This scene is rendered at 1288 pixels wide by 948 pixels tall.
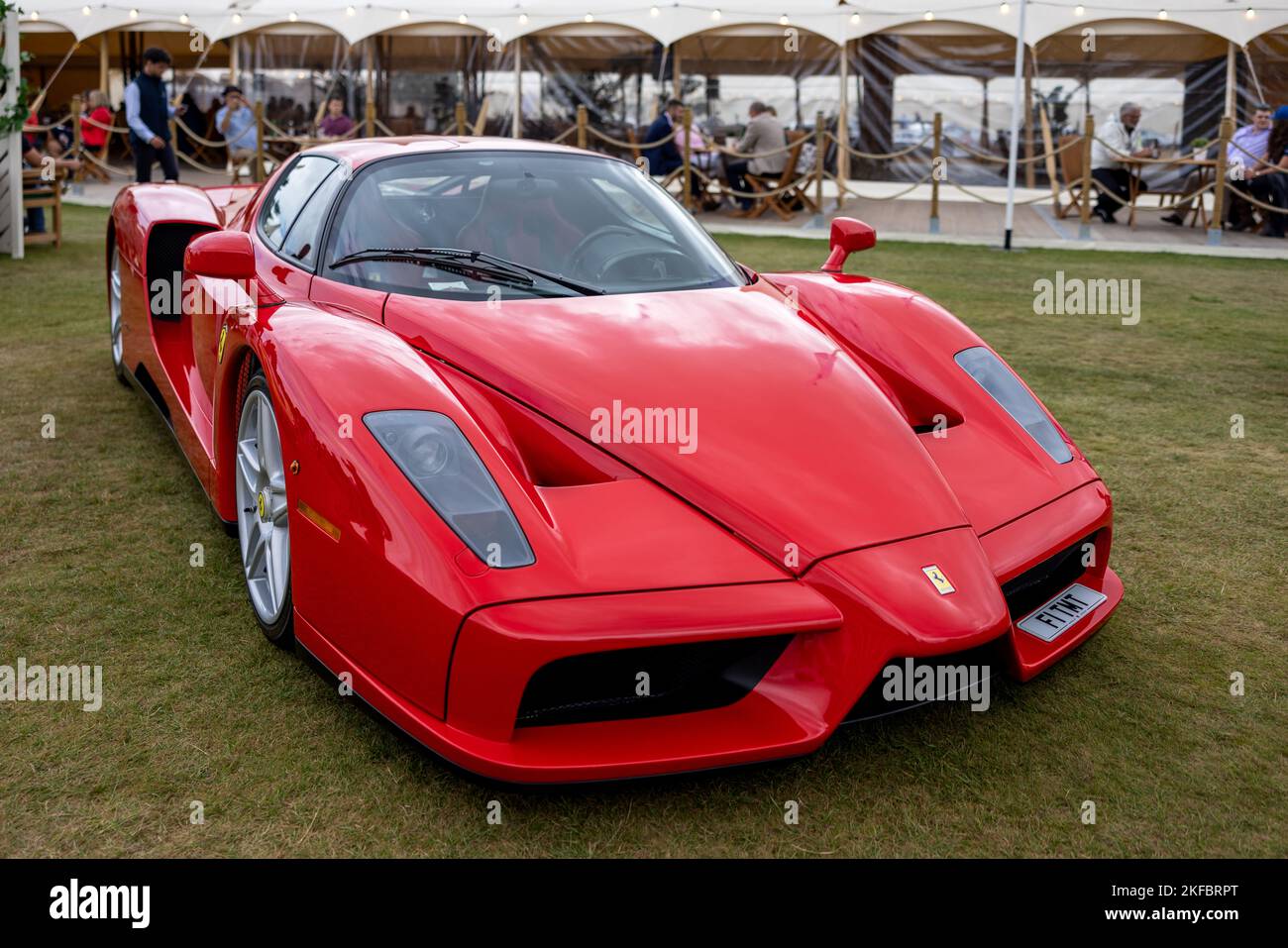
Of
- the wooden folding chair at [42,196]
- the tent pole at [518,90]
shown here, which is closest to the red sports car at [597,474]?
the wooden folding chair at [42,196]

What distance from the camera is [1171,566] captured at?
12.0 feet

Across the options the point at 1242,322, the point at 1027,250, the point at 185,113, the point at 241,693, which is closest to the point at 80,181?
the point at 185,113

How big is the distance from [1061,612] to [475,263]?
1.76m

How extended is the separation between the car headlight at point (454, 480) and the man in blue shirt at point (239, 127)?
16.9 meters

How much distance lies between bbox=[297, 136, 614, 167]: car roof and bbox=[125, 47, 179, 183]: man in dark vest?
6.97 meters

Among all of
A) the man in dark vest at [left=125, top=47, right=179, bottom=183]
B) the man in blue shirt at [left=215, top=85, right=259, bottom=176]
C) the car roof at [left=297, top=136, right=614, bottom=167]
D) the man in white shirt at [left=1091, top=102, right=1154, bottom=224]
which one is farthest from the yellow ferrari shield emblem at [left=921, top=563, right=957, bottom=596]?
the man in blue shirt at [left=215, top=85, right=259, bottom=176]

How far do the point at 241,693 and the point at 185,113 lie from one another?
64.7 ft

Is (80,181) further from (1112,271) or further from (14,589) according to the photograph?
(14,589)

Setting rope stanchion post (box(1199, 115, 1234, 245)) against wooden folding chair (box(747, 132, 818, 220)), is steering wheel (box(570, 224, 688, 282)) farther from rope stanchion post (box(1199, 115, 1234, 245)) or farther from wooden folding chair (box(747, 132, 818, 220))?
wooden folding chair (box(747, 132, 818, 220))

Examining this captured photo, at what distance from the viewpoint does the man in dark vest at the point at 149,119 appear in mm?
10195

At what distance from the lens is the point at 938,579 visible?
7.91 ft

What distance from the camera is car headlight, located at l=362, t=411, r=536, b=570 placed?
7.52ft

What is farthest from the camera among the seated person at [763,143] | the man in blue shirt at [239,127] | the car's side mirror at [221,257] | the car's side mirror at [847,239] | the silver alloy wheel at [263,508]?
the man in blue shirt at [239,127]

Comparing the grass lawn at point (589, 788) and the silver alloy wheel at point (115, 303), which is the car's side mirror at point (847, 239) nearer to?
the grass lawn at point (589, 788)
